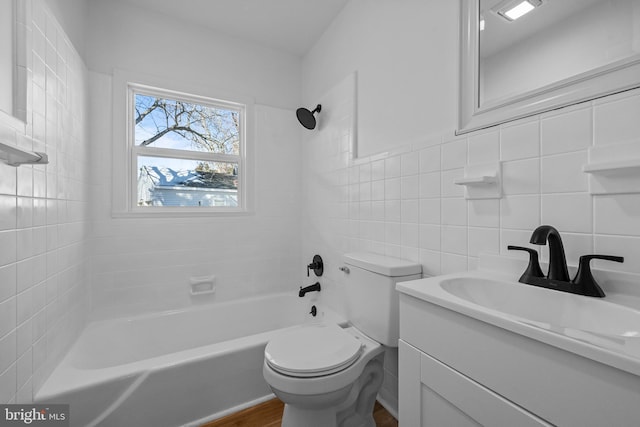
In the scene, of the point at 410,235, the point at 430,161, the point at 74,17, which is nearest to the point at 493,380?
the point at 410,235

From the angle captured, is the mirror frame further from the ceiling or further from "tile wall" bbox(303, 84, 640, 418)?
the ceiling

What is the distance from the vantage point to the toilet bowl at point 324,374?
3.39ft

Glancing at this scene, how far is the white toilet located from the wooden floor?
0.14 metres

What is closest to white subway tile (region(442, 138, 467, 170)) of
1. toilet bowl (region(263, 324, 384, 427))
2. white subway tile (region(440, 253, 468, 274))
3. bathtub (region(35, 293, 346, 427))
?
white subway tile (region(440, 253, 468, 274))

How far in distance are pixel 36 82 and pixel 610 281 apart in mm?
2126

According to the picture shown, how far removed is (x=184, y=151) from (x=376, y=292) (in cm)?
182

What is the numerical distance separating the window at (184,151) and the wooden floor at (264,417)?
4.61 feet

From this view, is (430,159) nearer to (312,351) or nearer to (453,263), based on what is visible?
(453,263)

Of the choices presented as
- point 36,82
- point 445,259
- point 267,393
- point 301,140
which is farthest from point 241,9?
point 267,393

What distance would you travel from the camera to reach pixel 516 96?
0.93 m

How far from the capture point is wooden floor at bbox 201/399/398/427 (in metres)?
1.37

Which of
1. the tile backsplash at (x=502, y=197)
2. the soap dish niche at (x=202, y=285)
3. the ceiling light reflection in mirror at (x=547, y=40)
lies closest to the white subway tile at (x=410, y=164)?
the tile backsplash at (x=502, y=197)

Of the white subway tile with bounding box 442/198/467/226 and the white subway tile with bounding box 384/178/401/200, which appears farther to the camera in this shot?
the white subway tile with bounding box 384/178/401/200

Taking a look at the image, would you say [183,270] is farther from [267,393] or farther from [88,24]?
[88,24]
